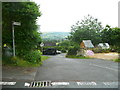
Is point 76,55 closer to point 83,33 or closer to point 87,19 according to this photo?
point 83,33

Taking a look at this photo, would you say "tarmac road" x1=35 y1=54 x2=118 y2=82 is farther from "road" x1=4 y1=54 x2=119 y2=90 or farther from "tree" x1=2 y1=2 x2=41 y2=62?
"tree" x1=2 y1=2 x2=41 y2=62

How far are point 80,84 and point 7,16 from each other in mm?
5948

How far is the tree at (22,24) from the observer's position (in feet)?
23.5

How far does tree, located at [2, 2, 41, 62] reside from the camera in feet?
23.5

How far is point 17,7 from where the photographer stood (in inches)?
284

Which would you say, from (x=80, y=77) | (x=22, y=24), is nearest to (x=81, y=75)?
(x=80, y=77)

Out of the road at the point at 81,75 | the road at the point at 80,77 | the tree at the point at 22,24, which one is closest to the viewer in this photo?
the road at the point at 80,77

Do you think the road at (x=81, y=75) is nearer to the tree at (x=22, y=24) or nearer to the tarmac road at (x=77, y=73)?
the tarmac road at (x=77, y=73)

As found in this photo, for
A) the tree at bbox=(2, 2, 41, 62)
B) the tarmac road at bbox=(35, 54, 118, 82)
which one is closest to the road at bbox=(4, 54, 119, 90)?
the tarmac road at bbox=(35, 54, 118, 82)

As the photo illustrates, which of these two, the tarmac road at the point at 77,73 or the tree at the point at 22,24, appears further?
the tree at the point at 22,24

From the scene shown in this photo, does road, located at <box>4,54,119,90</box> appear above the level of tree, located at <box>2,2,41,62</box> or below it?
below

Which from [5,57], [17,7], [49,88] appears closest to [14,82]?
[49,88]

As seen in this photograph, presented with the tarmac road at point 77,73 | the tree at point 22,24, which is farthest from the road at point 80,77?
the tree at point 22,24

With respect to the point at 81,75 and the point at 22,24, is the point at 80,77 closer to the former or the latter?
the point at 81,75
